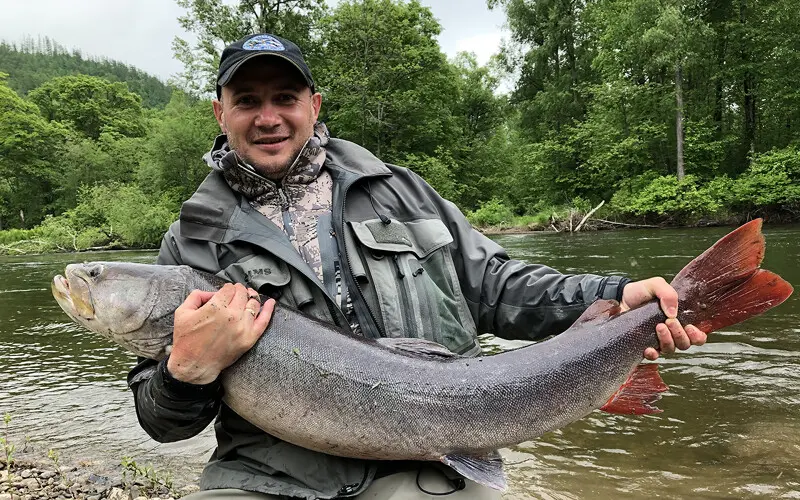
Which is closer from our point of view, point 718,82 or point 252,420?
point 252,420

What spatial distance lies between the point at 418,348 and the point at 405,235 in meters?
0.57

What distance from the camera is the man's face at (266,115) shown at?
105 inches

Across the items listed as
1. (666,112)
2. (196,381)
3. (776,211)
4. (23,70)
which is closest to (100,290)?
(196,381)

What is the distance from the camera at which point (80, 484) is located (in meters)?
3.87

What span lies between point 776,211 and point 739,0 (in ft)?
33.0

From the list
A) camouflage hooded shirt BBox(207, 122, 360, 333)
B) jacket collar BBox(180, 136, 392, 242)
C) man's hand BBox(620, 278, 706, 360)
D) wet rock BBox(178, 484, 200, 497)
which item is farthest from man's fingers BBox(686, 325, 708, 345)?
wet rock BBox(178, 484, 200, 497)

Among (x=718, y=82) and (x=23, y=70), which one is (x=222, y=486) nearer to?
(x=718, y=82)

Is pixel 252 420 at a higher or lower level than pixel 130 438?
higher

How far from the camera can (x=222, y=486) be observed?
2158 mm

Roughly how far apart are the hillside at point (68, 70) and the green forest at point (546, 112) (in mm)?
65017

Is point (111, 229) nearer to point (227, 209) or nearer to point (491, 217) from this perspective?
point (491, 217)

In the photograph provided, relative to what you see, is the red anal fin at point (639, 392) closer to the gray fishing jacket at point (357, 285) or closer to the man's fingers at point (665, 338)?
the man's fingers at point (665, 338)

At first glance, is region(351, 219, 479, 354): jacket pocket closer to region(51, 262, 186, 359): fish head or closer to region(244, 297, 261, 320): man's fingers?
region(244, 297, 261, 320): man's fingers

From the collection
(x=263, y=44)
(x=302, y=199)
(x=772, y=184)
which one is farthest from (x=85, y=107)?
(x=302, y=199)
